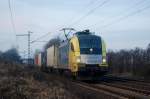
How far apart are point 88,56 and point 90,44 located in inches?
46.3

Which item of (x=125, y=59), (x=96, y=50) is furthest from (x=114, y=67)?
(x=96, y=50)

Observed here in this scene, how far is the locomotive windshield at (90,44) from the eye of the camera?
27639mm

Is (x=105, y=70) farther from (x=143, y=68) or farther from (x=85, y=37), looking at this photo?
(x=143, y=68)

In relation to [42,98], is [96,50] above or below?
above

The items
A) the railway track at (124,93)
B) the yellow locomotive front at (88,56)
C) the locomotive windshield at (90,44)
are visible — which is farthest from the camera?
the locomotive windshield at (90,44)

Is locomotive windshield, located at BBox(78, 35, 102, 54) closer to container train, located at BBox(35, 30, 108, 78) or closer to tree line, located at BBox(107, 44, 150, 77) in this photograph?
container train, located at BBox(35, 30, 108, 78)

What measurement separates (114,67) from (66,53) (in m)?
24.9

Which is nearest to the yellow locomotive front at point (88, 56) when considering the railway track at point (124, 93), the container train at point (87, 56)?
the container train at point (87, 56)

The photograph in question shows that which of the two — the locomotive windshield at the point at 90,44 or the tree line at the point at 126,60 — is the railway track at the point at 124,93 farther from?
the tree line at the point at 126,60

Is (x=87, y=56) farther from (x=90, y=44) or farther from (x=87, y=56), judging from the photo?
(x=90, y=44)

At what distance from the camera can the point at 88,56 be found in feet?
89.2

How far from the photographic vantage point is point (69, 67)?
29734 millimetres

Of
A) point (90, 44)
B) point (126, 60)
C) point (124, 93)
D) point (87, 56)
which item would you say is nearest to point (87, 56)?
point (87, 56)

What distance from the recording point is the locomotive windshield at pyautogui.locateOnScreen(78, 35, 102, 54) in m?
27.6
